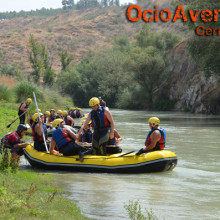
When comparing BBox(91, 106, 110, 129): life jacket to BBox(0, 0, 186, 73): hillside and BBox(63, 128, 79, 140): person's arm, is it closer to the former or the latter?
BBox(63, 128, 79, 140): person's arm

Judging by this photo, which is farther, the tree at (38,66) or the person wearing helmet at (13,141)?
the tree at (38,66)

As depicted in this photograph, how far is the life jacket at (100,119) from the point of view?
916 cm

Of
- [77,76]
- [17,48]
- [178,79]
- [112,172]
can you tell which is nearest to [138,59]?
[178,79]

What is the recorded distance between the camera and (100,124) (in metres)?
9.24

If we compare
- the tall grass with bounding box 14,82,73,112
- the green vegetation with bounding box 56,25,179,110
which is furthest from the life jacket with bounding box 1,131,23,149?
the green vegetation with bounding box 56,25,179,110

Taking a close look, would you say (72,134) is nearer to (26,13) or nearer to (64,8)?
(64,8)

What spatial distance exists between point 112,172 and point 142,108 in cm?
3569

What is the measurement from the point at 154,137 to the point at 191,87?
28.3 metres

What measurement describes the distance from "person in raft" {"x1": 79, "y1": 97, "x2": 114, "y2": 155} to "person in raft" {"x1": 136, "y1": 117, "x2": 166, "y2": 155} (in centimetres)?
82

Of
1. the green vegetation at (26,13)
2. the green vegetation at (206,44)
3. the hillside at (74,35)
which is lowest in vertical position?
the green vegetation at (206,44)

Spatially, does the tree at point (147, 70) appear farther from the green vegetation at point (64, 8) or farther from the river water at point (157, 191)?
the green vegetation at point (64, 8)

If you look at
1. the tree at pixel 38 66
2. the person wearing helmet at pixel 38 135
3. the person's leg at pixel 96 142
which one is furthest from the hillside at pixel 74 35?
the person's leg at pixel 96 142

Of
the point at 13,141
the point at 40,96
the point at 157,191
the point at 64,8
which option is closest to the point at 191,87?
the point at 40,96

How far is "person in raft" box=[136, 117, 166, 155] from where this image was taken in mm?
9203
